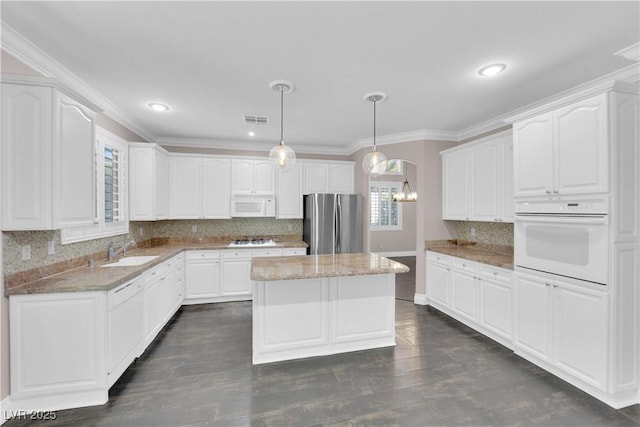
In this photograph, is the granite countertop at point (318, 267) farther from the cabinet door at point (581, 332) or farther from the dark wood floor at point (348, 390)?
the cabinet door at point (581, 332)

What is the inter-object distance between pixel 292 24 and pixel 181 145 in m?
3.82

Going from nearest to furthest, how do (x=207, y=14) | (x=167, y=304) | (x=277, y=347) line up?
(x=207, y=14) < (x=277, y=347) < (x=167, y=304)

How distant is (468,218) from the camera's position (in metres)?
3.97

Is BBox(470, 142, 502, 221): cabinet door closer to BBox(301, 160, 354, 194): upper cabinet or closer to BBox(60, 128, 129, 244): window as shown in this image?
BBox(301, 160, 354, 194): upper cabinet

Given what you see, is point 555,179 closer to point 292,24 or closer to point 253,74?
point 292,24

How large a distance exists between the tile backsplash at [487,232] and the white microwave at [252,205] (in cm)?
324

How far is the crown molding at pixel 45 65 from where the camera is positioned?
1957mm

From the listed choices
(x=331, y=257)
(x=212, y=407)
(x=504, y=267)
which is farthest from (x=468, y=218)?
(x=212, y=407)

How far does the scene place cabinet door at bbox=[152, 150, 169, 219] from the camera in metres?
3.95

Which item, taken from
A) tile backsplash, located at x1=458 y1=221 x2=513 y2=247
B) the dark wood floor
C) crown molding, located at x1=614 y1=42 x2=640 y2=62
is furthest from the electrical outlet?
tile backsplash, located at x1=458 y1=221 x2=513 y2=247

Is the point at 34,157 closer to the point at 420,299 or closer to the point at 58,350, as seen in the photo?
the point at 58,350

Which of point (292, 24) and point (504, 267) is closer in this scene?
point (292, 24)

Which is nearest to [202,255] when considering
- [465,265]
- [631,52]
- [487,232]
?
[465,265]

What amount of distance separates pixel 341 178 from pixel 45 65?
13.3 feet
